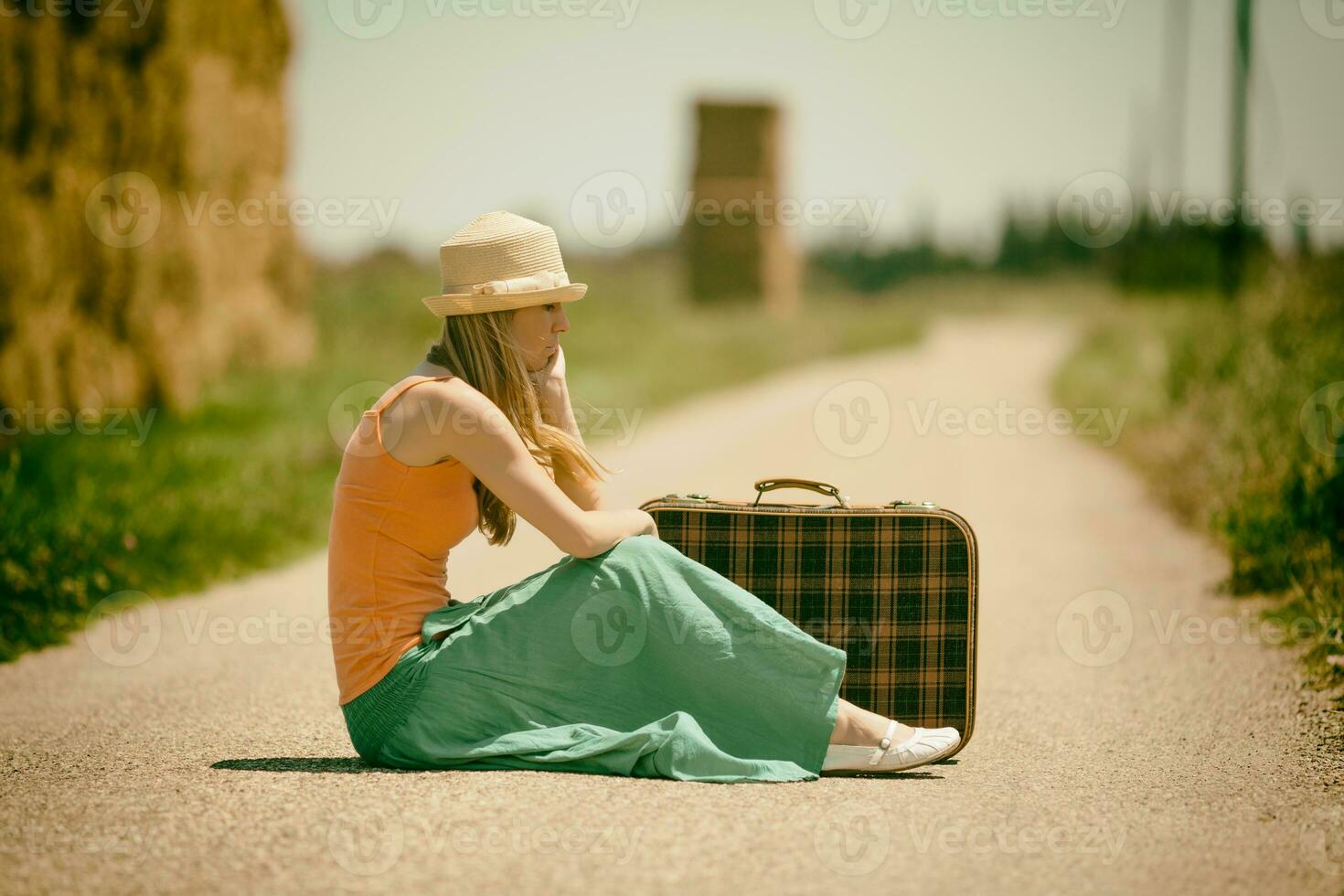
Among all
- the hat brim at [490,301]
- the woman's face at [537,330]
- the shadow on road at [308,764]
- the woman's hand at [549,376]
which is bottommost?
the shadow on road at [308,764]

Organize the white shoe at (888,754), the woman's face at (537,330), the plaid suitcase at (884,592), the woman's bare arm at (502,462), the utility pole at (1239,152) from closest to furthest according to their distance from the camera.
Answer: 1. the woman's bare arm at (502,462)
2. the white shoe at (888,754)
3. the woman's face at (537,330)
4. the plaid suitcase at (884,592)
5. the utility pole at (1239,152)

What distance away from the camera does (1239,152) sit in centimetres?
1417

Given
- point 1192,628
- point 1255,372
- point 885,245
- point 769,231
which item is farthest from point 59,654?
point 885,245

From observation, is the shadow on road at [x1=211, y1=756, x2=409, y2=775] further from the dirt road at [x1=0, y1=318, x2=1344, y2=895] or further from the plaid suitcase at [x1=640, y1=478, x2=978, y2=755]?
the plaid suitcase at [x1=640, y1=478, x2=978, y2=755]

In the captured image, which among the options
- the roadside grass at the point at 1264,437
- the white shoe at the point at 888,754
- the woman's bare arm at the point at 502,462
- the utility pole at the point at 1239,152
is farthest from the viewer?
the utility pole at the point at 1239,152

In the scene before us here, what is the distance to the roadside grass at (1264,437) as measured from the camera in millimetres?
5207

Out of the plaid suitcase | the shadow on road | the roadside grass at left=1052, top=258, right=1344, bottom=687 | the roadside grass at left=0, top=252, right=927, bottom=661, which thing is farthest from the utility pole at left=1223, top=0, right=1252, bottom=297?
the shadow on road

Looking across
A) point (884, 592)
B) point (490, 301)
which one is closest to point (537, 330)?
point (490, 301)

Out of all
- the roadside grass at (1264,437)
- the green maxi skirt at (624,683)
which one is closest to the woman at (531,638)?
the green maxi skirt at (624,683)

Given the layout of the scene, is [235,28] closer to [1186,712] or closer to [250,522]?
[250,522]

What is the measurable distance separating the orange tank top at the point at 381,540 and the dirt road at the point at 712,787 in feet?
1.02

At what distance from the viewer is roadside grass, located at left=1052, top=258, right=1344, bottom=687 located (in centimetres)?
521

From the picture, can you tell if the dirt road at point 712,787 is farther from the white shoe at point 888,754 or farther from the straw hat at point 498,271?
the straw hat at point 498,271

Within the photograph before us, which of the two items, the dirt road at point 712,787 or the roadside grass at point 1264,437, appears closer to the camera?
the dirt road at point 712,787
